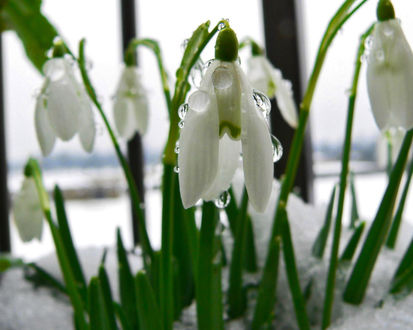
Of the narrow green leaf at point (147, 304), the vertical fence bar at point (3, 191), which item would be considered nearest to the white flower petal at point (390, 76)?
the narrow green leaf at point (147, 304)

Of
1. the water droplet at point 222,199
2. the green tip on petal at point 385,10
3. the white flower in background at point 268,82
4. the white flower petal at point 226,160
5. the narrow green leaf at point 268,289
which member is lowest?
the narrow green leaf at point 268,289

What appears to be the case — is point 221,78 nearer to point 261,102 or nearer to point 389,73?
point 261,102

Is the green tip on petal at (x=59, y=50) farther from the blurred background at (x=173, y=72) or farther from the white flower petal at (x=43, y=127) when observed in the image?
the blurred background at (x=173, y=72)

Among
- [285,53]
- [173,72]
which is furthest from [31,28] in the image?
[285,53]

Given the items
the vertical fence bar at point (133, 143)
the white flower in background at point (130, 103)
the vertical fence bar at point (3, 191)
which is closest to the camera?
the white flower in background at point (130, 103)

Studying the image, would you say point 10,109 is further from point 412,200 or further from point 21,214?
point 412,200

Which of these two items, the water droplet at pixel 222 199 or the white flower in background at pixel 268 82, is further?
the white flower in background at pixel 268 82

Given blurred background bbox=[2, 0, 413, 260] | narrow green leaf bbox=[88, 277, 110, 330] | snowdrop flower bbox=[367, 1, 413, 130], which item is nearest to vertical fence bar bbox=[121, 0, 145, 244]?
blurred background bbox=[2, 0, 413, 260]

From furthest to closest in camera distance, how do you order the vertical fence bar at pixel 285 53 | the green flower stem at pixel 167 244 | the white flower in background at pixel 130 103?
the vertical fence bar at pixel 285 53
the white flower in background at pixel 130 103
the green flower stem at pixel 167 244
